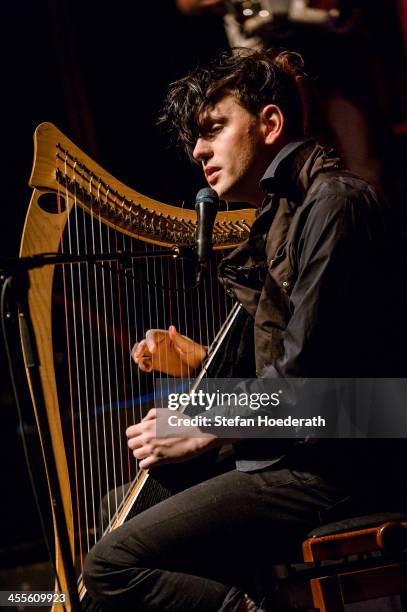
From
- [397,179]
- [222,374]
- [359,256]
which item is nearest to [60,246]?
[222,374]

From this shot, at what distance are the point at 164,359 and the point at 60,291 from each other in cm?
209

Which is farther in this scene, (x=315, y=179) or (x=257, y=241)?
(x=257, y=241)

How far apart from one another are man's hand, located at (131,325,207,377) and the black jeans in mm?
438

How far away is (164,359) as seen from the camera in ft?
6.35

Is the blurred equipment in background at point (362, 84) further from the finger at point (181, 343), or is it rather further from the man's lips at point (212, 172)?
the finger at point (181, 343)

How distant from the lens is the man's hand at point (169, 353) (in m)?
1.93

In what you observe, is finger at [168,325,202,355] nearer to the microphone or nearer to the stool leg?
the microphone

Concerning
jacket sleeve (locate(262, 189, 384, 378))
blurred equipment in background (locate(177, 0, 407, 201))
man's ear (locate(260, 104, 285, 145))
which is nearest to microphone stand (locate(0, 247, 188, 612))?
jacket sleeve (locate(262, 189, 384, 378))

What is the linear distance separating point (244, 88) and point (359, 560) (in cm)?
122

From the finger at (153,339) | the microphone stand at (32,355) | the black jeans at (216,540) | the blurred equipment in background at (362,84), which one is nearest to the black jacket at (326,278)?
the black jeans at (216,540)

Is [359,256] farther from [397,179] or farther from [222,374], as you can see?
[397,179]

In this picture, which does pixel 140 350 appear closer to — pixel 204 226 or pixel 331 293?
pixel 204 226

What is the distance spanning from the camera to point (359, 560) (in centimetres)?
148

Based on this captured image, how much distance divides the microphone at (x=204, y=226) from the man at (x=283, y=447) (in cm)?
14
